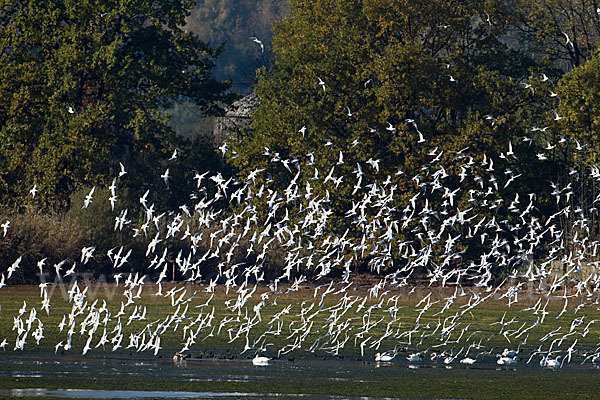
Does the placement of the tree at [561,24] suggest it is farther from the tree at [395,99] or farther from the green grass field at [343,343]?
the green grass field at [343,343]

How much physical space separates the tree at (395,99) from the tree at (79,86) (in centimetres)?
571

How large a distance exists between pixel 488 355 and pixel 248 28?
15112 cm

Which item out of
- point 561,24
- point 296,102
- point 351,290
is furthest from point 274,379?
point 561,24

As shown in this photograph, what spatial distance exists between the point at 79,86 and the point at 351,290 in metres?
16.1

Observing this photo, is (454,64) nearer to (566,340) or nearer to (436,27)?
(436,27)

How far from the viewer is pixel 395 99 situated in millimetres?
49875

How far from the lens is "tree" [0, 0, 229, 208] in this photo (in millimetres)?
53469

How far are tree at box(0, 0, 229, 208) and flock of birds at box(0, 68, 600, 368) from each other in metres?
A: 4.15

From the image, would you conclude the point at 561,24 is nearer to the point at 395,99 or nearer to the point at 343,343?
the point at 395,99

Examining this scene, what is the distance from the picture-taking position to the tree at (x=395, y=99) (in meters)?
49.4

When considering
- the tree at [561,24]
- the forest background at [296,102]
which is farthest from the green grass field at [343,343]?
the tree at [561,24]


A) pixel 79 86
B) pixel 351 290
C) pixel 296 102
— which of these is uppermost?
pixel 79 86

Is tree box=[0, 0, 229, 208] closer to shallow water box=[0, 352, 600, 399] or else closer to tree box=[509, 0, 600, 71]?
tree box=[509, 0, 600, 71]

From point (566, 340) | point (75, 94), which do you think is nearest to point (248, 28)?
point (75, 94)
